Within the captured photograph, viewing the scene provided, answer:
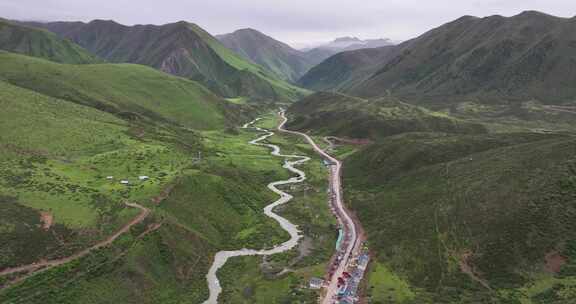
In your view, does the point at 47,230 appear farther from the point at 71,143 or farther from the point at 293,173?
the point at 293,173

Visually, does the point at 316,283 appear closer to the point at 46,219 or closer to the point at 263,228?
the point at 263,228

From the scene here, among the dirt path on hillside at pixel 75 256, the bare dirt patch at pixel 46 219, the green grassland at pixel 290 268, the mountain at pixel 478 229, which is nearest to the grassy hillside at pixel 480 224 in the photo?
the mountain at pixel 478 229

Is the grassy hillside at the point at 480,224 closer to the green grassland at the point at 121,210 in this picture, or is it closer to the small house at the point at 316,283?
the small house at the point at 316,283

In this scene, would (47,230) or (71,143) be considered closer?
(47,230)

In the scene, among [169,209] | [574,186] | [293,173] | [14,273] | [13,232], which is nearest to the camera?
[14,273]

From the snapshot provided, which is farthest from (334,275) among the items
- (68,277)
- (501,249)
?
(68,277)

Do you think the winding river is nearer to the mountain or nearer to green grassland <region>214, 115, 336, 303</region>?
green grassland <region>214, 115, 336, 303</region>

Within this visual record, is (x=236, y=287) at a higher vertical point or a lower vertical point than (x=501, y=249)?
lower

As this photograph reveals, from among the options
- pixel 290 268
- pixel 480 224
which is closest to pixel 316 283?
pixel 290 268

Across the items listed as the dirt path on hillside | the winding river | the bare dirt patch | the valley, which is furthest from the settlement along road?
the bare dirt patch
